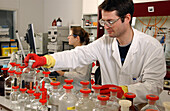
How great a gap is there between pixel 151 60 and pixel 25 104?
102 cm

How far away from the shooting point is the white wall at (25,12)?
555cm

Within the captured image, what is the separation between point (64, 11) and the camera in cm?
565

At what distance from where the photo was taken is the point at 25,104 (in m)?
1.20

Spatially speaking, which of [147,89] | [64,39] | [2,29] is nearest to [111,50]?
[147,89]

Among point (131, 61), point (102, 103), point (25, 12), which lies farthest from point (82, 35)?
point (25, 12)

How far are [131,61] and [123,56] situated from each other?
10cm

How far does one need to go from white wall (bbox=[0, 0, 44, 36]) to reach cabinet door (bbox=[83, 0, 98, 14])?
2127 millimetres

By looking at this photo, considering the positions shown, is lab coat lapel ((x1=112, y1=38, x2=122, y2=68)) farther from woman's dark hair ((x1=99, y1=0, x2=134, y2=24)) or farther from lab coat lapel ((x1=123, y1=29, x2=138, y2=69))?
woman's dark hair ((x1=99, y1=0, x2=134, y2=24))

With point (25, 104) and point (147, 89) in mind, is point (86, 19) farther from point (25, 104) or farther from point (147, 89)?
point (25, 104)

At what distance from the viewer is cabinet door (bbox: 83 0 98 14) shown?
4.35 metres

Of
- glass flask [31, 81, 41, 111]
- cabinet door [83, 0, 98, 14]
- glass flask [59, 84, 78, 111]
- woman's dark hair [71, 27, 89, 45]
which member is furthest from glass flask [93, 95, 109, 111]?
cabinet door [83, 0, 98, 14]

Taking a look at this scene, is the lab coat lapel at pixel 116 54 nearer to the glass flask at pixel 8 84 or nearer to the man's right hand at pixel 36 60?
the man's right hand at pixel 36 60

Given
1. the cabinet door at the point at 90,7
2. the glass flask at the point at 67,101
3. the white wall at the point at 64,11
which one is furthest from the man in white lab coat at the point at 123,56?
the white wall at the point at 64,11

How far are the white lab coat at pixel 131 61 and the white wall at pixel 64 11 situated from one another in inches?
140
